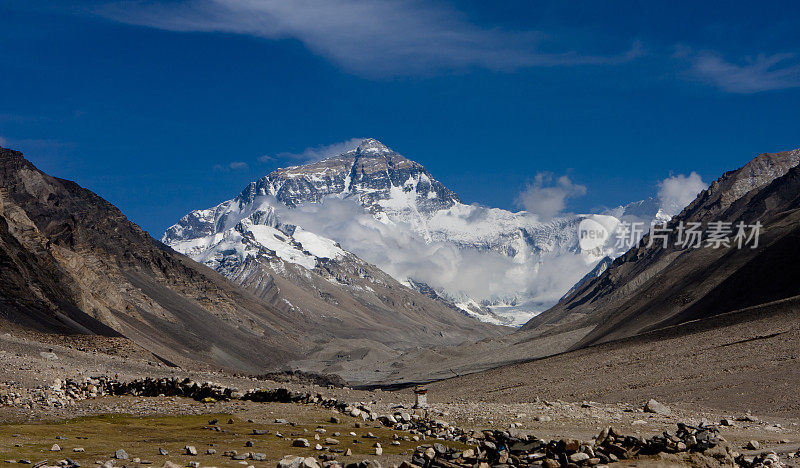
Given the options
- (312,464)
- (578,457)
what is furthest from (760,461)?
(312,464)

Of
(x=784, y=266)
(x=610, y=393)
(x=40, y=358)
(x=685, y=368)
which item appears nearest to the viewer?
(x=40, y=358)

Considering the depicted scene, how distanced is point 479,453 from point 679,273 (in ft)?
446

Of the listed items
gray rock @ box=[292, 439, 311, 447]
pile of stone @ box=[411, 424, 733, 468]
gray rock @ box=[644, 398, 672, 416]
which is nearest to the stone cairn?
pile of stone @ box=[411, 424, 733, 468]

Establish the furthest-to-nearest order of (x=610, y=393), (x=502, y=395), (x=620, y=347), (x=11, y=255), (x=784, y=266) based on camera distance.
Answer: (x=11, y=255)
(x=784, y=266)
(x=620, y=347)
(x=502, y=395)
(x=610, y=393)

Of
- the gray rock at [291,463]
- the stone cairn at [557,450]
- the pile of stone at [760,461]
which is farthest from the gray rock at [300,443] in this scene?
the pile of stone at [760,461]

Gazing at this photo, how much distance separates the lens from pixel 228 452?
26.3 metres

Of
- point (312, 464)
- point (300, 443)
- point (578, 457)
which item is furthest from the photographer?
point (300, 443)

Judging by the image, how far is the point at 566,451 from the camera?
75.8 feet

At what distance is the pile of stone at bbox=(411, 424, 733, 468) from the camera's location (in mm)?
22719

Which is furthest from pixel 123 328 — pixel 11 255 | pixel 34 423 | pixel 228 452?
pixel 228 452

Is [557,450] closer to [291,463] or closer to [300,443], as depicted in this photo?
[291,463]

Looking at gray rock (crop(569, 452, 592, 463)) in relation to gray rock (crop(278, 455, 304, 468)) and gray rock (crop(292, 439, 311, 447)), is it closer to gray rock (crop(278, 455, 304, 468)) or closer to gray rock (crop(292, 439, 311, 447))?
gray rock (crop(278, 455, 304, 468))

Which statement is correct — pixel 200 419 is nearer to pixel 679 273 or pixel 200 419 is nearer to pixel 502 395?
pixel 502 395

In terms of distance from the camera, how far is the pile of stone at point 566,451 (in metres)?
22.7
